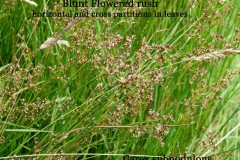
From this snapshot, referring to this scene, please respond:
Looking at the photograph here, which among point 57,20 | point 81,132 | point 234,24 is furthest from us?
point 234,24

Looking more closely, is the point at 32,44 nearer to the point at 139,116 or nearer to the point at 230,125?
the point at 139,116

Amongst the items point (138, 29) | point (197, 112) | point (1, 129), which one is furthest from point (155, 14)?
point (1, 129)

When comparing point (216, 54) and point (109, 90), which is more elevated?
point (216, 54)

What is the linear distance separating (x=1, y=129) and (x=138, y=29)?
1.38 metres

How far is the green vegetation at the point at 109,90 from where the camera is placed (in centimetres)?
201

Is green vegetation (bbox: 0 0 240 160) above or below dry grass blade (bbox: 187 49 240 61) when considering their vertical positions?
below

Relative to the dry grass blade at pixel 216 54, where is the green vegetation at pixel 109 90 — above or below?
below

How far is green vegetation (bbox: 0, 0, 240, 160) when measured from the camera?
2.01 meters

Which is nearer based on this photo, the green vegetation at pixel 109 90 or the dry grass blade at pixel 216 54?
the dry grass blade at pixel 216 54

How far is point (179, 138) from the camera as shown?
2.70m

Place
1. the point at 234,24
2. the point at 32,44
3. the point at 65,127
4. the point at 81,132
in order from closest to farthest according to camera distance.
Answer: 1. the point at 81,132
2. the point at 65,127
3. the point at 32,44
4. the point at 234,24

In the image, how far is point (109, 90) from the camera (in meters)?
1.94

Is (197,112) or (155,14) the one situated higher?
(155,14)

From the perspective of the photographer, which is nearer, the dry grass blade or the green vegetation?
the dry grass blade
